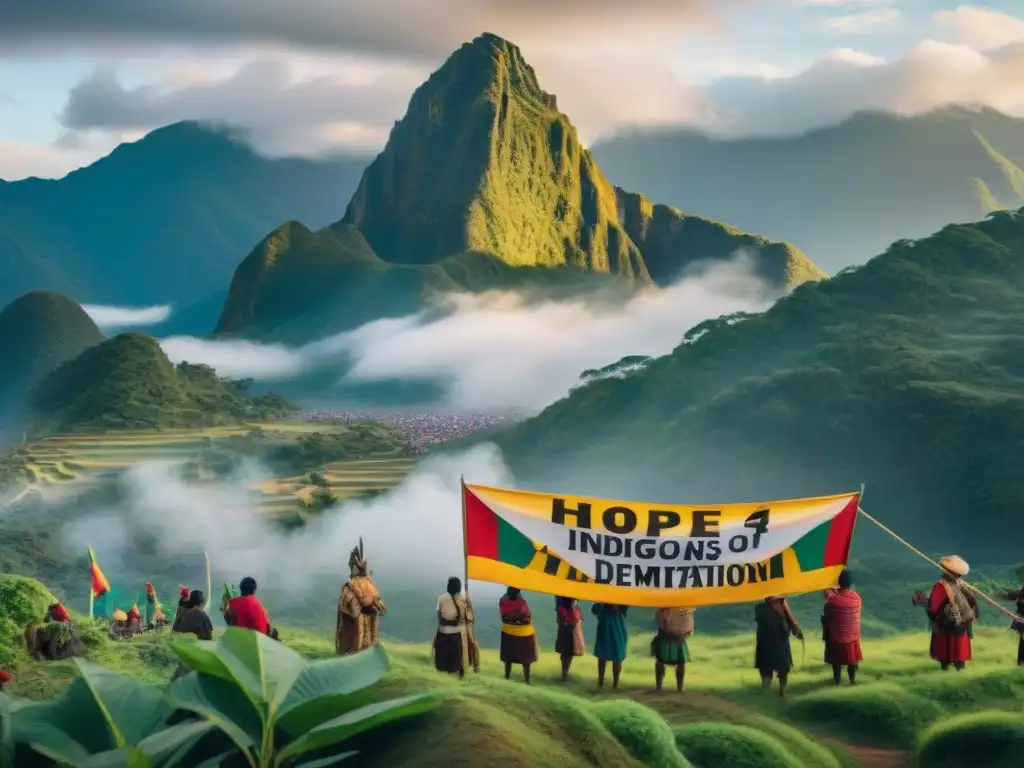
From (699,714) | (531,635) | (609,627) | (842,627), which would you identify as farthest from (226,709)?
(842,627)

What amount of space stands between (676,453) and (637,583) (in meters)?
26.6

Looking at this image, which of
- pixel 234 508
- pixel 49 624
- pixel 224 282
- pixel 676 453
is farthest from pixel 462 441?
pixel 224 282

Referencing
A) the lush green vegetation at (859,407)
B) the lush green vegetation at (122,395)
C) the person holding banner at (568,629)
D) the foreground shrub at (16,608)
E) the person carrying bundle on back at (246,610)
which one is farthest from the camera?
the lush green vegetation at (122,395)

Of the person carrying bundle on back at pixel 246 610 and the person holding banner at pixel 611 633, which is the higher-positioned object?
the person carrying bundle on back at pixel 246 610

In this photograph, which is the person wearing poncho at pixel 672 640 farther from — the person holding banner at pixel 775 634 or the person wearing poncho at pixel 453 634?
the person wearing poncho at pixel 453 634

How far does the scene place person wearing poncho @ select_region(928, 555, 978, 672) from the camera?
15.2 metres

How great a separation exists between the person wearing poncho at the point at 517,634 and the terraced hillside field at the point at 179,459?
33.7m

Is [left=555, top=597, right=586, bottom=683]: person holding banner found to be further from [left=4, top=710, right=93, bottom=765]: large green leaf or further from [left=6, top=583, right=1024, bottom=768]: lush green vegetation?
[left=4, top=710, right=93, bottom=765]: large green leaf

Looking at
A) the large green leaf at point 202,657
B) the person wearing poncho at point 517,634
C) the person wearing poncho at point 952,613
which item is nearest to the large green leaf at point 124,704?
the large green leaf at point 202,657

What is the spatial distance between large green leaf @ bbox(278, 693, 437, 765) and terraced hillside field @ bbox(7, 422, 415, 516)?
38950 millimetres

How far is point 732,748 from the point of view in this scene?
487 inches

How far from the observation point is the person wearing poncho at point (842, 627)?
1521cm

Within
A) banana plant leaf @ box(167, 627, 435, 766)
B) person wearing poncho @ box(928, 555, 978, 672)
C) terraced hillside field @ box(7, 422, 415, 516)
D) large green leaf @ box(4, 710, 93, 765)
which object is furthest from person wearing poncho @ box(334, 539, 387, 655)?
terraced hillside field @ box(7, 422, 415, 516)

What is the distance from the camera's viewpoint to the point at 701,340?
45906 mm
